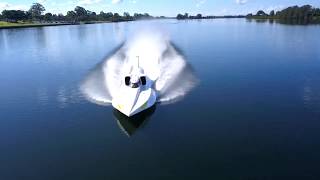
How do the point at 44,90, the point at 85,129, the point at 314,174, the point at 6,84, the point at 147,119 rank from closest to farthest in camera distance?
the point at 314,174 → the point at 85,129 → the point at 147,119 → the point at 44,90 → the point at 6,84

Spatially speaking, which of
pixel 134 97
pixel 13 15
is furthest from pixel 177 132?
pixel 13 15

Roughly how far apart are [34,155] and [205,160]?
10.2 metres

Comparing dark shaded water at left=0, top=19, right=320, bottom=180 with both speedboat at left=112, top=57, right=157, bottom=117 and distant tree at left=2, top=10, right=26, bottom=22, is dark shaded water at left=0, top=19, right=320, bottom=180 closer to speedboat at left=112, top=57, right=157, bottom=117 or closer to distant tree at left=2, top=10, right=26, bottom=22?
speedboat at left=112, top=57, right=157, bottom=117

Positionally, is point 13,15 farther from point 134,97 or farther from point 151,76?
point 134,97

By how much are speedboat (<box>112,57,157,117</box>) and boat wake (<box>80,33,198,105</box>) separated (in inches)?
54.9

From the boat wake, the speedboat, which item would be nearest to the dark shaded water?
the speedboat

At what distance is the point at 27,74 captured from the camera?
147 feet

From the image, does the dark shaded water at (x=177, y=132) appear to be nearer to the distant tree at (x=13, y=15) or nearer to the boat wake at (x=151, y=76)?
the boat wake at (x=151, y=76)

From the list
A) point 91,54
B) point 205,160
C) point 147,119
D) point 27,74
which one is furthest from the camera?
point 91,54

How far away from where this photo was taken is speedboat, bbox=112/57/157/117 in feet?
88.1

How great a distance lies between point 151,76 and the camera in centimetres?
3669

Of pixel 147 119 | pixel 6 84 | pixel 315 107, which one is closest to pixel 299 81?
pixel 315 107

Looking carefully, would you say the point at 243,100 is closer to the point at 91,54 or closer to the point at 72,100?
the point at 72,100

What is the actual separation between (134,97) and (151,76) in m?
9.09
